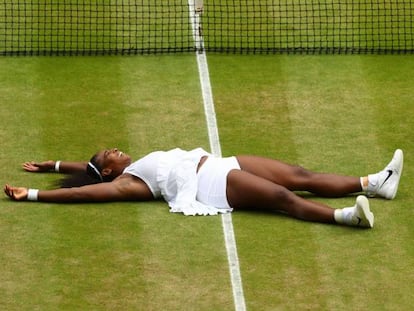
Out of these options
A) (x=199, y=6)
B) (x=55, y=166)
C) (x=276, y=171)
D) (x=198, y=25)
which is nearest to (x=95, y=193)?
(x=55, y=166)

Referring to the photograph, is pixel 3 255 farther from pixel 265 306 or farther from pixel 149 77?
pixel 149 77

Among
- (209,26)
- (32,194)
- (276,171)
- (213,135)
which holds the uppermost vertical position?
(209,26)

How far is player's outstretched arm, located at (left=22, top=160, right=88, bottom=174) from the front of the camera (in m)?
15.3

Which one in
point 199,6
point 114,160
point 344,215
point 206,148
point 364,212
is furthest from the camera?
point 199,6

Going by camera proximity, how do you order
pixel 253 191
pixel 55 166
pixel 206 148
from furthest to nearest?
pixel 206 148 < pixel 55 166 < pixel 253 191

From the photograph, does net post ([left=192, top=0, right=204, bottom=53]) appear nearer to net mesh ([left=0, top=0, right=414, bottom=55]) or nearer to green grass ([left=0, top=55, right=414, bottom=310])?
net mesh ([left=0, top=0, right=414, bottom=55])

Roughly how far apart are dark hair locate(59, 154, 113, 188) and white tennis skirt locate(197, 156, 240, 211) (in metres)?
→ 1.06

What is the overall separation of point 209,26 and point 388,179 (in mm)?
5806

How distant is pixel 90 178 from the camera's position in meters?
15.0

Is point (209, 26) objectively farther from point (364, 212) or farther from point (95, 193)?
Answer: point (364, 212)

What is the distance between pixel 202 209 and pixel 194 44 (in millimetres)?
5396

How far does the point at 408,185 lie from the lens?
50.1ft

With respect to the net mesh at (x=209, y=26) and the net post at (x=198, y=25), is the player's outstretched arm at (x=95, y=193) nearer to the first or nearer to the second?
the net mesh at (x=209, y=26)

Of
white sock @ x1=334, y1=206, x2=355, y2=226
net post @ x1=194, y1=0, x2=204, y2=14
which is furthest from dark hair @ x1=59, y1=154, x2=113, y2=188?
net post @ x1=194, y1=0, x2=204, y2=14
